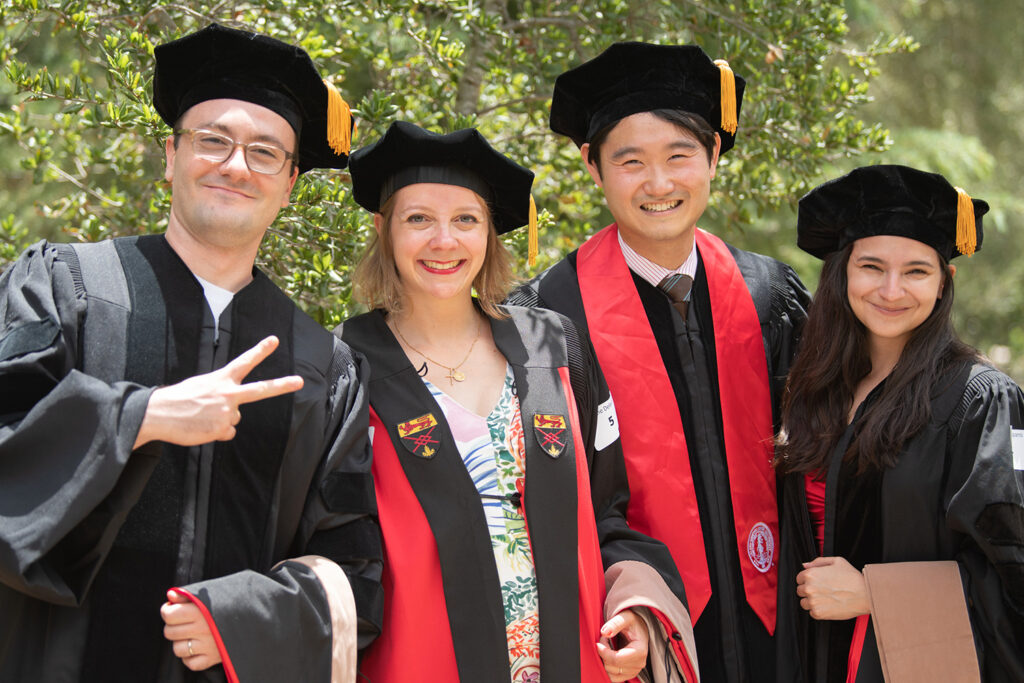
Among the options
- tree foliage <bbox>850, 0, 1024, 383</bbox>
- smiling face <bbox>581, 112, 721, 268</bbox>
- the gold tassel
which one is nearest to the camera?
the gold tassel

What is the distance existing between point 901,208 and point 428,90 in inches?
81.7

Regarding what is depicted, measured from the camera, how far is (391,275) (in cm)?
295

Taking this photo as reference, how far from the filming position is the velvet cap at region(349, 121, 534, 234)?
9.11ft

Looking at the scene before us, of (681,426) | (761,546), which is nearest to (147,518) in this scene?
(681,426)

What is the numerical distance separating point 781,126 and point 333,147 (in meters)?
2.38

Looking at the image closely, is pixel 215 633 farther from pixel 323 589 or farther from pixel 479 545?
pixel 479 545

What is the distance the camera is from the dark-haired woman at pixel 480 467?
2.60m

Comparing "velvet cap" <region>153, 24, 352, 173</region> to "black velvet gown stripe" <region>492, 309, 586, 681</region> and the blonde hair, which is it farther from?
"black velvet gown stripe" <region>492, 309, 586, 681</region>

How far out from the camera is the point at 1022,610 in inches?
108

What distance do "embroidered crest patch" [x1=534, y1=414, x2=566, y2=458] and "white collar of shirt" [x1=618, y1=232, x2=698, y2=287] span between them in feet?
2.92

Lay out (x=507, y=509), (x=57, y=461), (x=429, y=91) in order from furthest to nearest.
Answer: (x=429, y=91) → (x=507, y=509) → (x=57, y=461)

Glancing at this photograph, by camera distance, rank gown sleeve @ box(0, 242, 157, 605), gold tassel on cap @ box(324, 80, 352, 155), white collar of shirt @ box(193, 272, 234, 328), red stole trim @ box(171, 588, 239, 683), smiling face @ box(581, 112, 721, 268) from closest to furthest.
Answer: gown sleeve @ box(0, 242, 157, 605), red stole trim @ box(171, 588, 239, 683), white collar of shirt @ box(193, 272, 234, 328), gold tassel on cap @ box(324, 80, 352, 155), smiling face @ box(581, 112, 721, 268)

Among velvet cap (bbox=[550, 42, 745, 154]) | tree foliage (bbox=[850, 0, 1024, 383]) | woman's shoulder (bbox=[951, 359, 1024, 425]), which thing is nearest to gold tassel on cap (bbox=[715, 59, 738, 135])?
velvet cap (bbox=[550, 42, 745, 154])

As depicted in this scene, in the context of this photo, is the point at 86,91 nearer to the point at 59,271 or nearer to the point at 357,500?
the point at 59,271
